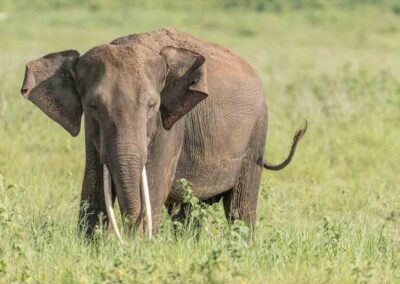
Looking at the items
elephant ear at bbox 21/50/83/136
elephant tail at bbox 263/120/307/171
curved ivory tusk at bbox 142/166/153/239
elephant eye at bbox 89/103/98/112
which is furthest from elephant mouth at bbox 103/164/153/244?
elephant tail at bbox 263/120/307/171

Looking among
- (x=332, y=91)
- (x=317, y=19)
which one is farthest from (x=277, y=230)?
(x=317, y=19)

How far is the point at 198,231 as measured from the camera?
7.61 meters

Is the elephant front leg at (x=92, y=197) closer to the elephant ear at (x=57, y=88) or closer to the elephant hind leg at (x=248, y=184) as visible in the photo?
the elephant ear at (x=57, y=88)

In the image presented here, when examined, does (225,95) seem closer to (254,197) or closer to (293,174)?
(254,197)

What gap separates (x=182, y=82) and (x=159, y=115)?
0.26 m

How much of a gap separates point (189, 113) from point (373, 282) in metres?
1.82

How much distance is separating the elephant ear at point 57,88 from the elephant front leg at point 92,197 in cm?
24

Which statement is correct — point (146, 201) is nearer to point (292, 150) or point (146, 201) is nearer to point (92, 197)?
point (92, 197)

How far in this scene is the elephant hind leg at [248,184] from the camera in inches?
329

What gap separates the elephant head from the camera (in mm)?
6590

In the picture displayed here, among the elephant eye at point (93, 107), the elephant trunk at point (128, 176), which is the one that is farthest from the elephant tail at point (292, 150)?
the elephant eye at point (93, 107)

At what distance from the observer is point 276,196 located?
386 inches

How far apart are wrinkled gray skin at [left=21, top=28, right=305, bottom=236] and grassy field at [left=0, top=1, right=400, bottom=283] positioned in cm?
24

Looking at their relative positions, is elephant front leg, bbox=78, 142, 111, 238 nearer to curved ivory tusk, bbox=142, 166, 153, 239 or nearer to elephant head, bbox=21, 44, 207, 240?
elephant head, bbox=21, 44, 207, 240
